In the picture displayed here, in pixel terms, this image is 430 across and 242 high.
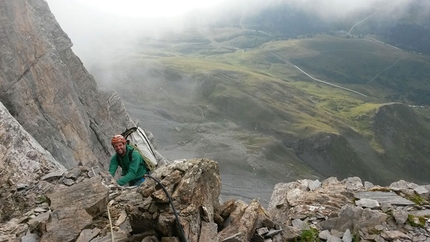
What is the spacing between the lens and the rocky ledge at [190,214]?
38.0 ft

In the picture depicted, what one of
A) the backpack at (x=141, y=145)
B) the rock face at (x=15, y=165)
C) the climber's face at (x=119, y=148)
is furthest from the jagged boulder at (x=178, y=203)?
the rock face at (x=15, y=165)

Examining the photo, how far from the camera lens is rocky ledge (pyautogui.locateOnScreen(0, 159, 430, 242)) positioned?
38.0 feet

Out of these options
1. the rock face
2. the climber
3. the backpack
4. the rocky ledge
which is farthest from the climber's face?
the rock face

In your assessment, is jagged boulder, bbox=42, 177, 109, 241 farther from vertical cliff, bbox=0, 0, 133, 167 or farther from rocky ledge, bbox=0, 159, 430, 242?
vertical cliff, bbox=0, 0, 133, 167

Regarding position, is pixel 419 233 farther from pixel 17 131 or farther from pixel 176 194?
pixel 17 131

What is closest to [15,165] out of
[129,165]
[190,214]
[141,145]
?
[141,145]

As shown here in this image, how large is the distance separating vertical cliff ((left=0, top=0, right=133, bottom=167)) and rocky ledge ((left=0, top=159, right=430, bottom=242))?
71.1 ft

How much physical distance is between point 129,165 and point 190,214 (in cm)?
523

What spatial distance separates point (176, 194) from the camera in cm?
1174

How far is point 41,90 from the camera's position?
40344 millimetres

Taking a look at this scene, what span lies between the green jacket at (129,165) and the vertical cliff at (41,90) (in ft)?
74.5

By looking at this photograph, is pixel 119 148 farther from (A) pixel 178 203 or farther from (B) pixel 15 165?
(B) pixel 15 165

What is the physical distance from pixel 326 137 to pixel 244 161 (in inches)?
1720

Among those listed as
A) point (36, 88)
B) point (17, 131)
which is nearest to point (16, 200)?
point (17, 131)
